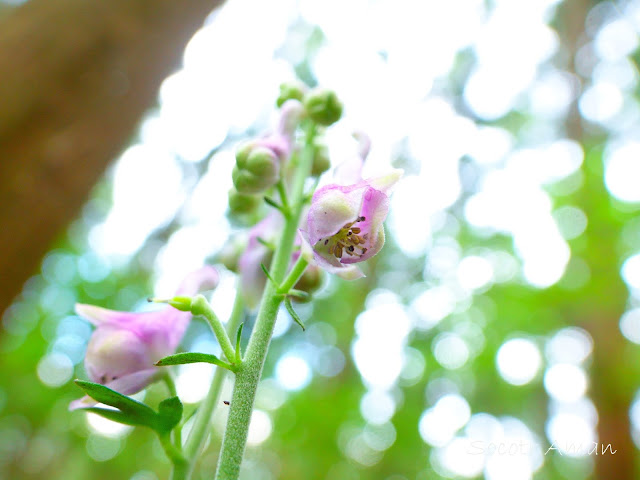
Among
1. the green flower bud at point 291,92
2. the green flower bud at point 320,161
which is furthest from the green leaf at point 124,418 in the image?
the green flower bud at point 291,92

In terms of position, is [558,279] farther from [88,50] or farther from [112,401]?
[112,401]

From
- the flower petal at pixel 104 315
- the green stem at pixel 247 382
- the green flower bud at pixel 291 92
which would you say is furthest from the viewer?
the green flower bud at pixel 291 92

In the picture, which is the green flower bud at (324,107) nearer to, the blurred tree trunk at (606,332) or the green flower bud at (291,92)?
the green flower bud at (291,92)

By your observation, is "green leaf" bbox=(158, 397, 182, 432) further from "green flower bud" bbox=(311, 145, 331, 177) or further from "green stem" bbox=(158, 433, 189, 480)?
"green flower bud" bbox=(311, 145, 331, 177)

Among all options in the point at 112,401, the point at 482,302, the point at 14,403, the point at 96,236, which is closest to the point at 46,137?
the point at 112,401

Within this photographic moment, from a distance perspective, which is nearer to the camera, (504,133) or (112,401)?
(112,401)

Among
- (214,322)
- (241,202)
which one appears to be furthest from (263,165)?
(214,322)

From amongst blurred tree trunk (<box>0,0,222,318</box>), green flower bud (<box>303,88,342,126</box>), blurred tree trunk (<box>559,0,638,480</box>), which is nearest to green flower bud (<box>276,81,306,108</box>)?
green flower bud (<box>303,88,342,126</box>)
